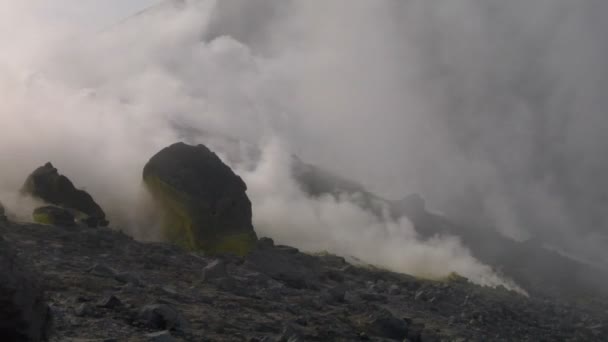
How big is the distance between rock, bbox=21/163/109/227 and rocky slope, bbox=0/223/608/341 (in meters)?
8.98

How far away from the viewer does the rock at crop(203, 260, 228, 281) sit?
25656 mm

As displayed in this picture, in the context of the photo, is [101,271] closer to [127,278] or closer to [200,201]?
[127,278]

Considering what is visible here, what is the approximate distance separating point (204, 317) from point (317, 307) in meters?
7.23

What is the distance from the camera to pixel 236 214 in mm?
42094

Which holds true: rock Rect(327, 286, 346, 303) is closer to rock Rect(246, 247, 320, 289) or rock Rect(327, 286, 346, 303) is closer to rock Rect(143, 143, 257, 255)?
rock Rect(246, 247, 320, 289)

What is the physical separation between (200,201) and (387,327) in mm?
21317

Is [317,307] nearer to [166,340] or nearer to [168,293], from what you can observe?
[168,293]

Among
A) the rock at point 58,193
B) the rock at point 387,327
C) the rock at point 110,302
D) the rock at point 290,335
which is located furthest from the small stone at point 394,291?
the rock at point 110,302

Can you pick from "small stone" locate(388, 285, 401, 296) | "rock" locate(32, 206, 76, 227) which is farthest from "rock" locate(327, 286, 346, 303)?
"rock" locate(32, 206, 76, 227)

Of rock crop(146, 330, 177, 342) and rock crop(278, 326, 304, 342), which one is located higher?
rock crop(278, 326, 304, 342)

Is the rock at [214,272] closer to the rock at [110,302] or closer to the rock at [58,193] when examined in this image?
the rock at [110,302]

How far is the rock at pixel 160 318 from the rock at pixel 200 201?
22339 millimetres

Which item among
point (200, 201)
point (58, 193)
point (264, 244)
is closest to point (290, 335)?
point (264, 244)

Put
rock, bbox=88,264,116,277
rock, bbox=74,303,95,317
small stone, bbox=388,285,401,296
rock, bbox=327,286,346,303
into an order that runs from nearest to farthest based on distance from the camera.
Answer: rock, bbox=74,303,95,317 < rock, bbox=88,264,116,277 < rock, bbox=327,286,346,303 < small stone, bbox=388,285,401,296
